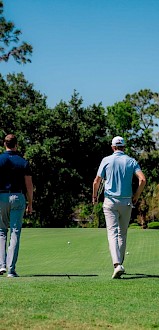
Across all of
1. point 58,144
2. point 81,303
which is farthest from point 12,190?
point 58,144

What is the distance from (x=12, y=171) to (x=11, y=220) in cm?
72

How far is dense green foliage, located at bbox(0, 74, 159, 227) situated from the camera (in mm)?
47531

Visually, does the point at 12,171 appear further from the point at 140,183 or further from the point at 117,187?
the point at 140,183

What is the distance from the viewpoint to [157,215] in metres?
50.3

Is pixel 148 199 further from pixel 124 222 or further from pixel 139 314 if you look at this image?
pixel 139 314

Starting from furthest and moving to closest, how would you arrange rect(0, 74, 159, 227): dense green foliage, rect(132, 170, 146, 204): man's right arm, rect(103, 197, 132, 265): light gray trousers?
1. rect(0, 74, 159, 227): dense green foliage
2. rect(103, 197, 132, 265): light gray trousers
3. rect(132, 170, 146, 204): man's right arm

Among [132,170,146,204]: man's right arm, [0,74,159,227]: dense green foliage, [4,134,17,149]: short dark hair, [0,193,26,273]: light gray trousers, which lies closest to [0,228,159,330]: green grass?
[0,193,26,273]: light gray trousers

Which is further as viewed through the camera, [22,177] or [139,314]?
[22,177]

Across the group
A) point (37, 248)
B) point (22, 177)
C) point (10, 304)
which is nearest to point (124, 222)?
point (22, 177)

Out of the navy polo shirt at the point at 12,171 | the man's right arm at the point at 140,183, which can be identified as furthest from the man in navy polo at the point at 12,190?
the man's right arm at the point at 140,183

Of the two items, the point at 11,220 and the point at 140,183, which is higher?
the point at 140,183

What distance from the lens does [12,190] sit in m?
9.27

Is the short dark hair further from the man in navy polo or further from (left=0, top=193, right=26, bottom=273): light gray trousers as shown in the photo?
(left=0, top=193, right=26, bottom=273): light gray trousers

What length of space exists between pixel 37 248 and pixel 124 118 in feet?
165
